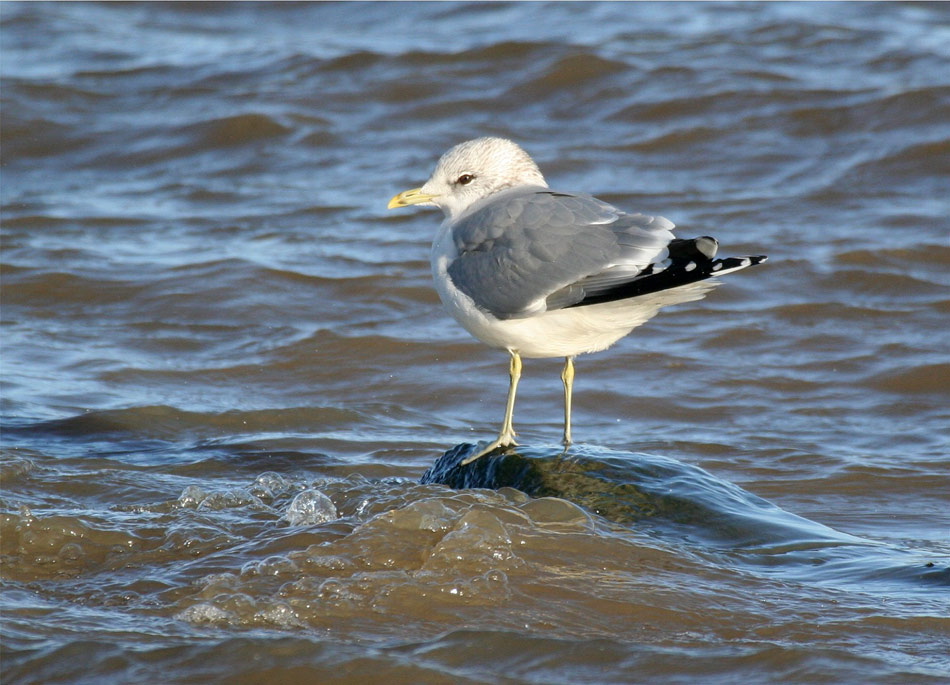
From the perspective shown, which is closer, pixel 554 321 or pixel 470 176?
pixel 554 321

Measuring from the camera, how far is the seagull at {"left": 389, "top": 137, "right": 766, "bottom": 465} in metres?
4.26

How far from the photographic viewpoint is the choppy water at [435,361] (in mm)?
3646

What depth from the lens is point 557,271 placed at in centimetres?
446

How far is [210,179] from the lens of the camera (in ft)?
35.7

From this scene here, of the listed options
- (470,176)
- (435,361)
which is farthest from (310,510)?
(435,361)

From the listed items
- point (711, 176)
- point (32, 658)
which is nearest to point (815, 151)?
Answer: point (711, 176)

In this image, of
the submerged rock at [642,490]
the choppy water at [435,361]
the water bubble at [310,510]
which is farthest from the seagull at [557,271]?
the water bubble at [310,510]

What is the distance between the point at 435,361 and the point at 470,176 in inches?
93.8

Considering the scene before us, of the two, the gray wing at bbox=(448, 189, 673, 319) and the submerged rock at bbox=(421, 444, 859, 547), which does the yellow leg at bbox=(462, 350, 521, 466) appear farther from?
the gray wing at bbox=(448, 189, 673, 319)

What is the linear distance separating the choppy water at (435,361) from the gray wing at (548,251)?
710mm

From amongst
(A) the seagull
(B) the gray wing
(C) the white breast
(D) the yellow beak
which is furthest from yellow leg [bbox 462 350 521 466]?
(D) the yellow beak

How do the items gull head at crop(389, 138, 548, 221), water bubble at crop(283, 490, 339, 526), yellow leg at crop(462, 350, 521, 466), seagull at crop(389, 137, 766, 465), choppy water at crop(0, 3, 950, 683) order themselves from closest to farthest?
choppy water at crop(0, 3, 950, 683) < seagull at crop(389, 137, 766, 465) < water bubble at crop(283, 490, 339, 526) < yellow leg at crop(462, 350, 521, 466) < gull head at crop(389, 138, 548, 221)

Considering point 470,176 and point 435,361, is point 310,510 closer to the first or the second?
point 470,176

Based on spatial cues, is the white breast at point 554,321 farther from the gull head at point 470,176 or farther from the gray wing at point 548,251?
the gull head at point 470,176
